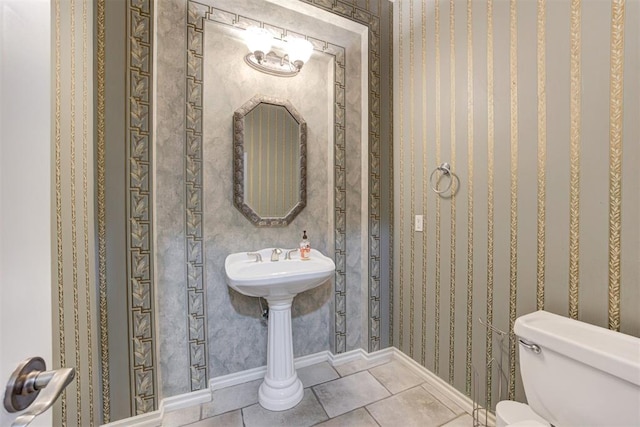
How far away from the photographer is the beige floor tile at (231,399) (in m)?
1.59

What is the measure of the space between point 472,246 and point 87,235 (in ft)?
6.32

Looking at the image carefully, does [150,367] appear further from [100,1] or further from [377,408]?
[100,1]

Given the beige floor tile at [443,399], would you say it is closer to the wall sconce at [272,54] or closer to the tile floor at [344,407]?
the tile floor at [344,407]

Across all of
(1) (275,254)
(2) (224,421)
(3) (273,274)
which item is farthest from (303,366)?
(3) (273,274)

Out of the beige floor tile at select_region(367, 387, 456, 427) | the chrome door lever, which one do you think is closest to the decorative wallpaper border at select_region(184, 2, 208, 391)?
the beige floor tile at select_region(367, 387, 456, 427)

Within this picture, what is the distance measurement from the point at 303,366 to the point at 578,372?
1613 millimetres

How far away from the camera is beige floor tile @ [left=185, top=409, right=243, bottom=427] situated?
4.84ft

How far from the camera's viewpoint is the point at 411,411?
156 centimetres

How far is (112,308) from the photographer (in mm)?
1331

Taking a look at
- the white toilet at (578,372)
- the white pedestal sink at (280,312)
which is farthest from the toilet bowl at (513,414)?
the white pedestal sink at (280,312)

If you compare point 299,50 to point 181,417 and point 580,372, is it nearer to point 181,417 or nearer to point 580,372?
point 580,372

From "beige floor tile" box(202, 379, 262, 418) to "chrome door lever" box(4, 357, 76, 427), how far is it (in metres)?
1.47

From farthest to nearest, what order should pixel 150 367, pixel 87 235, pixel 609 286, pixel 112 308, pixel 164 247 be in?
pixel 164 247, pixel 150 367, pixel 112 308, pixel 87 235, pixel 609 286

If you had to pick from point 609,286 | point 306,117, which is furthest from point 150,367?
point 609,286
